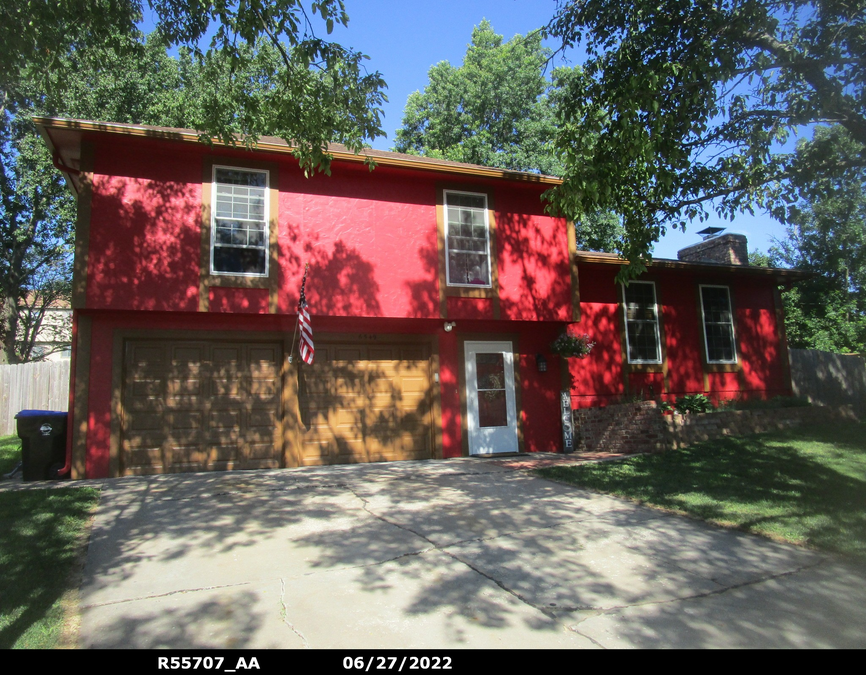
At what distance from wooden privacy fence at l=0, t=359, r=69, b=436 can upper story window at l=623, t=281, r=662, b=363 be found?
1511 cm

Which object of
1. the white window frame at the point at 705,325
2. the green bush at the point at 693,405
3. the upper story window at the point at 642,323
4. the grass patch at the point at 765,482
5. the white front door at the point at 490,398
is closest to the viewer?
the grass patch at the point at 765,482

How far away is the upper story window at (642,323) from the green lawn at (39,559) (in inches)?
445

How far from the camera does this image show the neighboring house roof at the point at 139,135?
9008 mm

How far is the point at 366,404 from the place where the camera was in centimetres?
1116

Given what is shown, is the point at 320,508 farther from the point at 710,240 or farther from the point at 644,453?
the point at 710,240

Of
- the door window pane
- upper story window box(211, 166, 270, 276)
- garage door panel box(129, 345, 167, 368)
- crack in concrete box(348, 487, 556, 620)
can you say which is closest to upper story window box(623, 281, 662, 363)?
the door window pane

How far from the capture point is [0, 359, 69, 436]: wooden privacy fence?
643 inches

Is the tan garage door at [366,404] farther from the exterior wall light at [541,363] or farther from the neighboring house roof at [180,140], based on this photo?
the neighboring house roof at [180,140]

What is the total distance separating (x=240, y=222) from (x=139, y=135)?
77.7 inches

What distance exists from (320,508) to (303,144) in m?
4.98

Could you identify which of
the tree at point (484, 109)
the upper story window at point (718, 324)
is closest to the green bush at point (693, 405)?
the upper story window at point (718, 324)

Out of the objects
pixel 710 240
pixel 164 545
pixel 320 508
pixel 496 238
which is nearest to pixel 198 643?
pixel 164 545

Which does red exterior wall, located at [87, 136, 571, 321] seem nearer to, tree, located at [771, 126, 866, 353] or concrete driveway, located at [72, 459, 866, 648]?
concrete driveway, located at [72, 459, 866, 648]

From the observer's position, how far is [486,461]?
35.9 ft
